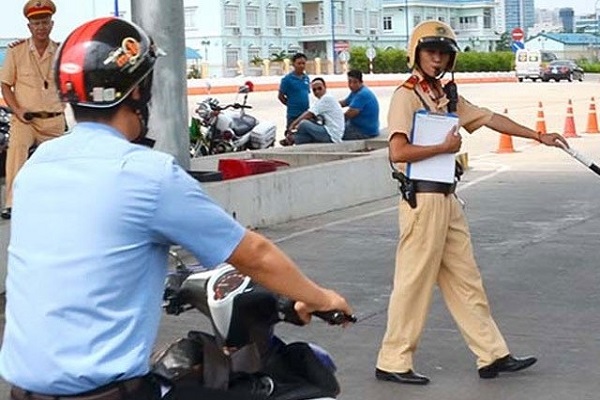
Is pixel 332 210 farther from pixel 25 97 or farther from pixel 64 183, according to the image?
pixel 64 183

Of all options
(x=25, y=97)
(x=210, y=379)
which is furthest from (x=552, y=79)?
(x=210, y=379)

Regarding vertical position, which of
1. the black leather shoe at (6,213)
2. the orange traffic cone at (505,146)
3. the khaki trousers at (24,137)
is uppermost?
the khaki trousers at (24,137)

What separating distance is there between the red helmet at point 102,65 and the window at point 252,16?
94.6 meters

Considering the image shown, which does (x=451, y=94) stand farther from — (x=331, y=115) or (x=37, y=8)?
(x=331, y=115)

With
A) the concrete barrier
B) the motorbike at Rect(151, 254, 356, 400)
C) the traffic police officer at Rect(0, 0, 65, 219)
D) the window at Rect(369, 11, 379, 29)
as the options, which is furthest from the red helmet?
the window at Rect(369, 11, 379, 29)

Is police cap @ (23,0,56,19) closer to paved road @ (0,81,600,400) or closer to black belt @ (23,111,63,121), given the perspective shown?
black belt @ (23,111,63,121)

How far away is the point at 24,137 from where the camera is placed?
10.4 m

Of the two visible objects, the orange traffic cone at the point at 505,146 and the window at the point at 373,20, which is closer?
the orange traffic cone at the point at 505,146

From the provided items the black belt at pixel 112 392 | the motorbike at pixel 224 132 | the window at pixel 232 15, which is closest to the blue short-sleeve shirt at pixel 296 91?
the motorbike at pixel 224 132

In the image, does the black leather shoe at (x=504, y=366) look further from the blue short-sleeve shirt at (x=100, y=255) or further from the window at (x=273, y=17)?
the window at (x=273, y=17)

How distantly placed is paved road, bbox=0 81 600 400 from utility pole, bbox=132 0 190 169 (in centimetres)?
135

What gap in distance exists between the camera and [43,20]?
10.0 m

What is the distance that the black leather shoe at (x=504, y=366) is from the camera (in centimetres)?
683

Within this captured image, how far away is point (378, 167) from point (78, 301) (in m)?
12.1
